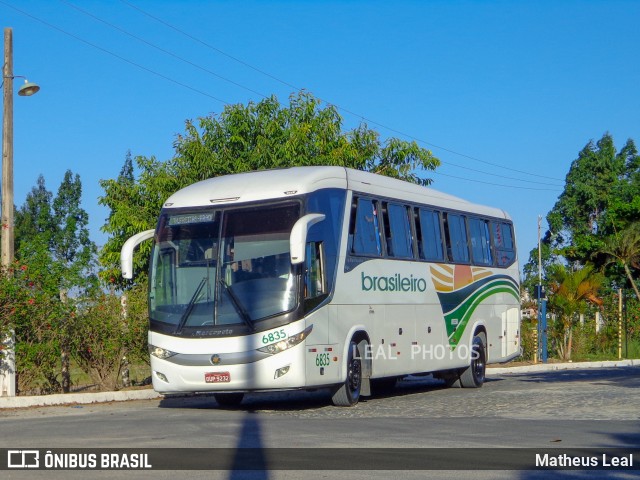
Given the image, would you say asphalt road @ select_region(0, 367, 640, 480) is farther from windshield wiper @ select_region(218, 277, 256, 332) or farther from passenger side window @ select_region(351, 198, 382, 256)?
passenger side window @ select_region(351, 198, 382, 256)

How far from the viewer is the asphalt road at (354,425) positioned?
34.3 feet

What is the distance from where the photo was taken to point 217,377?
1564 centimetres

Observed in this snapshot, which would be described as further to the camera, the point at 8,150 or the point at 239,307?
the point at 8,150

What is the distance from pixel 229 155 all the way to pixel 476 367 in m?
10.0

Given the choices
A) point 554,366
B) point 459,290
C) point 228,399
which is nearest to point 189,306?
point 228,399

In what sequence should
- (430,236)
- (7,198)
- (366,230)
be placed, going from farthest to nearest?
(430,236) < (7,198) < (366,230)

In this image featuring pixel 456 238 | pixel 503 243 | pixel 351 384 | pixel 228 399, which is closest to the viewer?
pixel 351 384

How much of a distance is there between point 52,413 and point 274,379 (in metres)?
3.69

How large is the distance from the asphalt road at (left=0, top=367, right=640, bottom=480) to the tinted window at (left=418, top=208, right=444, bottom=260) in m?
2.72

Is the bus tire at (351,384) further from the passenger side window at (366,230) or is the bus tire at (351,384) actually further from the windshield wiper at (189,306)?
the windshield wiper at (189,306)

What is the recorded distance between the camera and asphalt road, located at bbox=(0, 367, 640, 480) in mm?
10468

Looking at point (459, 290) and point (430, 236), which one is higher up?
point (430, 236)

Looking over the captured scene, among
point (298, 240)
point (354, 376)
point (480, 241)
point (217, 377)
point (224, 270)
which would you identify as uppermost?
point (480, 241)

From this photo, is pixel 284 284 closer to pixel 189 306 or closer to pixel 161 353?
pixel 189 306
